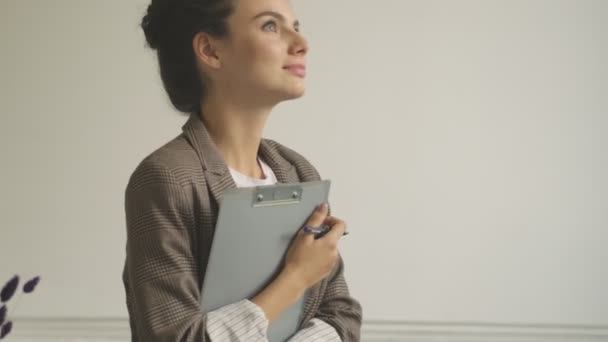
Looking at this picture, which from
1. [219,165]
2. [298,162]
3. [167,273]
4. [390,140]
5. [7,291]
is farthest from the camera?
[390,140]

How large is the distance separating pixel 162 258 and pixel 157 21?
0.35m

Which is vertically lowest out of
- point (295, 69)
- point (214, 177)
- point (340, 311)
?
point (340, 311)

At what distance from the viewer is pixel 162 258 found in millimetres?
853

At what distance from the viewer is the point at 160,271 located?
2.78ft

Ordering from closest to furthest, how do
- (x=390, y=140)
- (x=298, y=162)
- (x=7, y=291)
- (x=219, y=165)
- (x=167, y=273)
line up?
1. (x=7, y=291)
2. (x=167, y=273)
3. (x=219, y=165)
4. (x=298, y=162)
5. (x=390, y=140)

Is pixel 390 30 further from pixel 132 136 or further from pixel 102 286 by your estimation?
pixel 102 286

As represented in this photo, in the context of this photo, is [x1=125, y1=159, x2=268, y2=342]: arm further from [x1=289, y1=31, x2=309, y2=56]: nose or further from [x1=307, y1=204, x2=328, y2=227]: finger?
[x1=289, y1=31, x2=309, y2=56]: nose

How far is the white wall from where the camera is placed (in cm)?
225

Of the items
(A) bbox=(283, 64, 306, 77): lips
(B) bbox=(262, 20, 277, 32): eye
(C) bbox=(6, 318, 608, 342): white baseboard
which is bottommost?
(C) bbox=(6, 318, 608, 342): white baseboard

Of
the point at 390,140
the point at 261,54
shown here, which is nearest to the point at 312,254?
the point at 261,54

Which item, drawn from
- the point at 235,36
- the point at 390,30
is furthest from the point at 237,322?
the point at 390,30

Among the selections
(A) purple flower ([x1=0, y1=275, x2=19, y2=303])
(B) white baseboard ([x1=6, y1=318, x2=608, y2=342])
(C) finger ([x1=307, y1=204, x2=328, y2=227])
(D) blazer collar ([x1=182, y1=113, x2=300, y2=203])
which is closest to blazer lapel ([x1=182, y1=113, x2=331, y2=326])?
(D) blazer collar ([x1=182, y1=113, x2=300, y2=203])

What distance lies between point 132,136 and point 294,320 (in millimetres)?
1397

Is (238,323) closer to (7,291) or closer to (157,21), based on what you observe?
(7,291)
